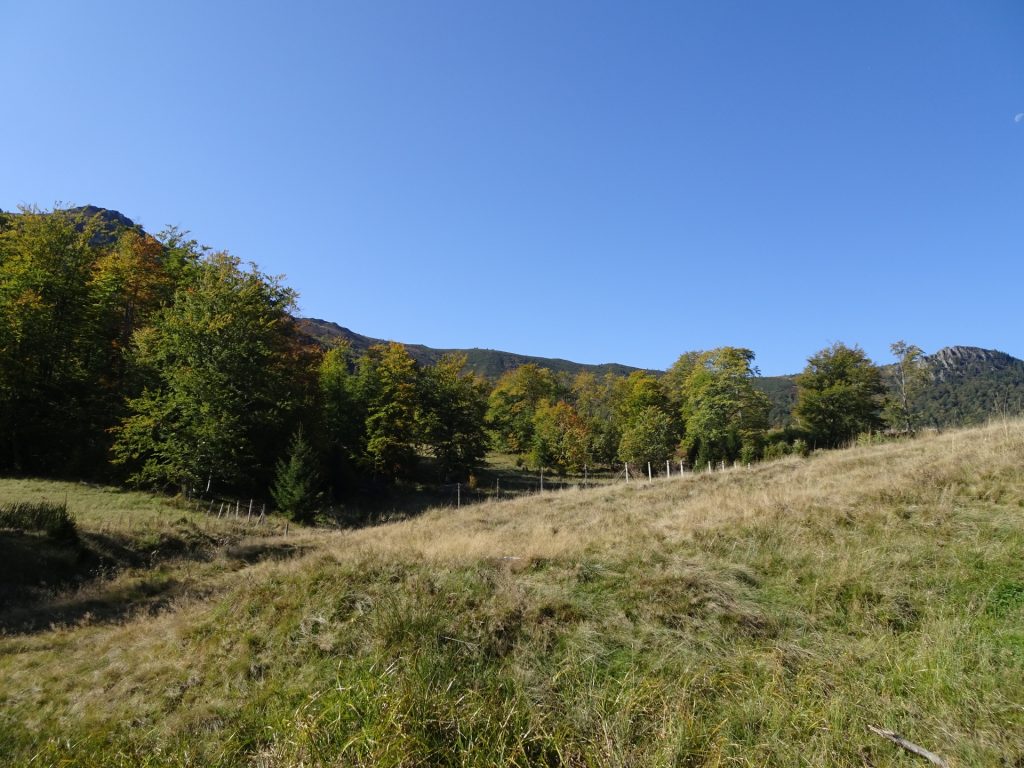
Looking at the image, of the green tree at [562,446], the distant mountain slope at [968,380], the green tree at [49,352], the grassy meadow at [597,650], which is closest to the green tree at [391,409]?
the green tree at [562,446]

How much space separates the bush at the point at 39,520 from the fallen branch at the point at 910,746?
21.4 metres

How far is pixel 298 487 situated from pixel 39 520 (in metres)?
12.9

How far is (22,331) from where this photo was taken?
2942 centimetres

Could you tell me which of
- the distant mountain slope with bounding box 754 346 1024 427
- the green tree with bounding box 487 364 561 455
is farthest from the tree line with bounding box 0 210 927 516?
the distant mountain slope with bounding box 754 346 1024 427

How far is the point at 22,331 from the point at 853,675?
4123cm

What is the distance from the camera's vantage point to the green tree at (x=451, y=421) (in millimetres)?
46438

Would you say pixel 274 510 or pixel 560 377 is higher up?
pixel 560 377

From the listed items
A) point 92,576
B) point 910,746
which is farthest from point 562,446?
point 910,746

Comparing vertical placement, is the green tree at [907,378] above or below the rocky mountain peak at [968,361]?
below

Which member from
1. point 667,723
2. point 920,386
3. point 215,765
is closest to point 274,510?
point 215,765

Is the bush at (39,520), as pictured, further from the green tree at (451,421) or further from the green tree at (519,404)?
the green tree at (519,404)

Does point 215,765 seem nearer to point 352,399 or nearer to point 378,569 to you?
point 378,569

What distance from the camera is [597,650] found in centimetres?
628

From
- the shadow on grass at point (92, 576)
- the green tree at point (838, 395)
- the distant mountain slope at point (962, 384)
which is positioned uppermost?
the distant mountain slope at point (962, 384)
